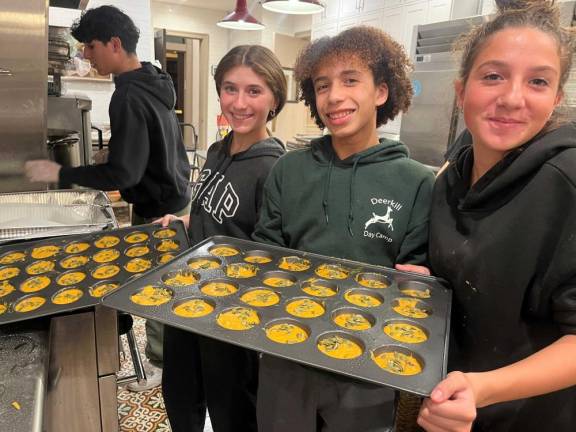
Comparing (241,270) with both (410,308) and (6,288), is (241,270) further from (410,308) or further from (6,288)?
(6,288)

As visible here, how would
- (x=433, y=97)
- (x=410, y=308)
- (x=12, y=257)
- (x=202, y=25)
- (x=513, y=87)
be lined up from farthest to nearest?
1. (x=202, y=25)
2. (x=433, y=97)
3. (x=12, y=257)
4. (x=410, y=308)
5. (x=513, y=87)

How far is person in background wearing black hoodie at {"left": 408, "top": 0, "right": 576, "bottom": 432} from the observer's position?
933 mm

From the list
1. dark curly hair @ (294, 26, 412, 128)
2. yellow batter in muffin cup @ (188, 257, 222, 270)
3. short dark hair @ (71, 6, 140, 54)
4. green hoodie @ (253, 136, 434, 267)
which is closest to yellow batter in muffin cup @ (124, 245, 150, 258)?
yellow batter in muffin cup @ (188, 257, 222, 270)

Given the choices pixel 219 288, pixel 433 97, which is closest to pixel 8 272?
pixel 219 288

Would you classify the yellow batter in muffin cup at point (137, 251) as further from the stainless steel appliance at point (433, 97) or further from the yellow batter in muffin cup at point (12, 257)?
the stainless steel appliance at point (433, 97)

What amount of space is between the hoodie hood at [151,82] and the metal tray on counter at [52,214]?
0.71 m

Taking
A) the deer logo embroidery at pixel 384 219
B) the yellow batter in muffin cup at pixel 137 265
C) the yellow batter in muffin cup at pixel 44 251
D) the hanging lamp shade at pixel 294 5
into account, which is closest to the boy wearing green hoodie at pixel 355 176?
the deer logo embroidery at pixel 384 219

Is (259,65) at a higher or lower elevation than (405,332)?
higher

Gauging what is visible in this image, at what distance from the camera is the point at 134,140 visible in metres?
2.29

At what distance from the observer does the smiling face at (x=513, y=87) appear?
3.27ft

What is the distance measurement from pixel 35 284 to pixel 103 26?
5.61 ft

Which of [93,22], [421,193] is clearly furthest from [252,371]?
[93,22]

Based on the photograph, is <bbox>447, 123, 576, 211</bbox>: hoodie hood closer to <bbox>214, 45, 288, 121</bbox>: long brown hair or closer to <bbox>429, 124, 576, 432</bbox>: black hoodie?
<bbox>429, 124, 576, 432</bbox>: black hoodie

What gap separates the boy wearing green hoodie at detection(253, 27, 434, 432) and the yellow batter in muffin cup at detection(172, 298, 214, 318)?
28 cm
